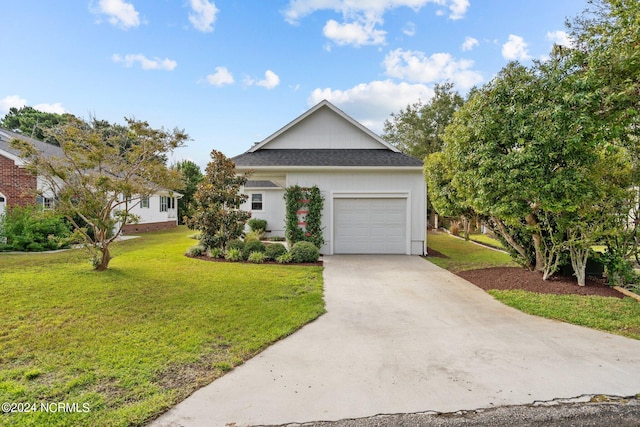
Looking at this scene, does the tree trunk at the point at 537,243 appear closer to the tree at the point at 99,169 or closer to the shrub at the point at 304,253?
the shrub at the point at 304,253

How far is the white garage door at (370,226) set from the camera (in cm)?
1180

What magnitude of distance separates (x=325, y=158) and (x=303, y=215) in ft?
8.22

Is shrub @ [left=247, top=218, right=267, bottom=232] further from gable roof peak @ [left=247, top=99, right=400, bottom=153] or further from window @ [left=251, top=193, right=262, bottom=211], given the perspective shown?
gable roof peak @ [left=247, top=99, right=400, bottom=153]

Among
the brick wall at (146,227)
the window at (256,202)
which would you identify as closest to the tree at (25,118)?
the brick wall at (146,227)

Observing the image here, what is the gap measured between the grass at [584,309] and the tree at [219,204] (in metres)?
7.99

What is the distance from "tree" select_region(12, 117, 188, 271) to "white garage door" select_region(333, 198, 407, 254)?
597 cm

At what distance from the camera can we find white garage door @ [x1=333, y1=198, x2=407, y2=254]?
1180 centimetres

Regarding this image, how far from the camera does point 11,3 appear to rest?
8844 mm

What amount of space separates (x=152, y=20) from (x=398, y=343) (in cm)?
1327

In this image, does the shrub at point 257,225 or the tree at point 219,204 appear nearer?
the tree at point 219,204

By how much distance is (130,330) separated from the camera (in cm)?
437

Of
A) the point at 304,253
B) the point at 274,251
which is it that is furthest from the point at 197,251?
the point at 304,253

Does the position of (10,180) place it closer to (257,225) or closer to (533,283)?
(257,225)

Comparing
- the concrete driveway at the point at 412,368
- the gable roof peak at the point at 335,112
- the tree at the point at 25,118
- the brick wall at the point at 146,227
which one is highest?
the tree at the point at 25,118
